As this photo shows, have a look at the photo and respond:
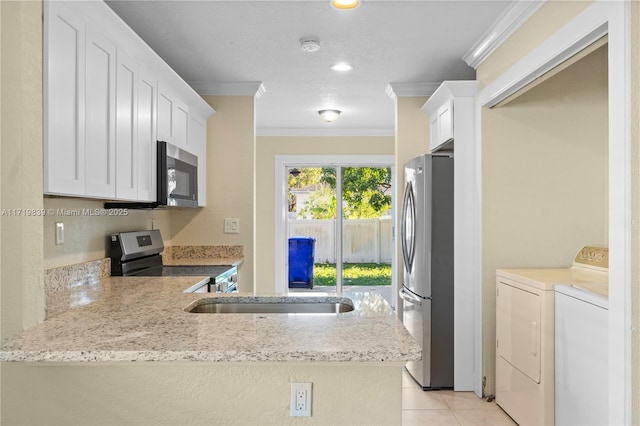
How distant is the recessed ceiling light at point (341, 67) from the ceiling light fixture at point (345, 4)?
1007 mm

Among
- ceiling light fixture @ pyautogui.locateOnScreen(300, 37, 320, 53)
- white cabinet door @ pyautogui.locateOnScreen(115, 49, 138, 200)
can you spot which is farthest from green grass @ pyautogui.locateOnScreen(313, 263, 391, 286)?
white cabinet door @ pyautogui.locateOnScreen(115, 49, 138, 200)

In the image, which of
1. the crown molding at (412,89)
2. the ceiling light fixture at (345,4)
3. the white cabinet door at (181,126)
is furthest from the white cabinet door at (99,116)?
the crown molding at (412,89)

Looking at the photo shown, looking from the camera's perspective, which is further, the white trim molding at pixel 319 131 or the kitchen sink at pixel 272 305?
the white trim molding at pixel 319 131

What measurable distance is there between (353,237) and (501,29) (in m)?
3.87

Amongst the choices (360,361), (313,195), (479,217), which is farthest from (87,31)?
(313,195)

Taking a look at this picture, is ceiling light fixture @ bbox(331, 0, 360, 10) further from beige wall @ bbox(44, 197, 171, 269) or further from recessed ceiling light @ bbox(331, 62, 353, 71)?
beige wall @ bbox(44, 197, 171, 269)

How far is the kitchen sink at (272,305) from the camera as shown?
6.70 feet

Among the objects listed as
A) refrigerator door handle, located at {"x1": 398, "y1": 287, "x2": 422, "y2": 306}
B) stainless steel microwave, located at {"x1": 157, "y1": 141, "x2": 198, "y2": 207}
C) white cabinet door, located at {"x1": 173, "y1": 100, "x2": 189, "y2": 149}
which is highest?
white cabinet door, located at {"x1": 173, "y1": 100, "x2": 189, "y2": 149}

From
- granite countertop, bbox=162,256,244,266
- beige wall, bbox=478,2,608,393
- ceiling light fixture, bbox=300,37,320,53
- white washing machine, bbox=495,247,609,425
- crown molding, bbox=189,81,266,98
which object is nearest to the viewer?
white washing machine, bbox=495,247,609,425

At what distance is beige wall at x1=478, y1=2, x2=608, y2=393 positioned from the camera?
3.27 meters

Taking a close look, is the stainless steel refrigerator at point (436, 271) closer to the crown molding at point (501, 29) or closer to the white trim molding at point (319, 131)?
the crown molding at point (501, 29)

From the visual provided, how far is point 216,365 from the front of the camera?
4.72ft

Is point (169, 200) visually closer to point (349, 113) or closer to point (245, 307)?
point (245, 307)

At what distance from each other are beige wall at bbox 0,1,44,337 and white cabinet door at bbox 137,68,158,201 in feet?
3.80
